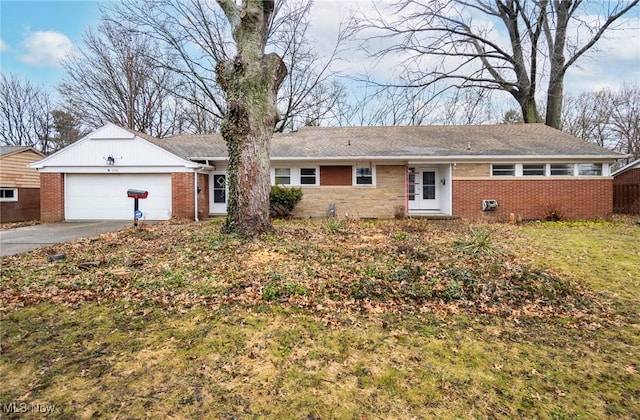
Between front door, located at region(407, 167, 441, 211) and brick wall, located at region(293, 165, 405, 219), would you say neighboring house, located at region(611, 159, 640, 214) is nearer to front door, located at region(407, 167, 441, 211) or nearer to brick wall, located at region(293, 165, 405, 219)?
front door, located at region(407, 167, 441, 211)

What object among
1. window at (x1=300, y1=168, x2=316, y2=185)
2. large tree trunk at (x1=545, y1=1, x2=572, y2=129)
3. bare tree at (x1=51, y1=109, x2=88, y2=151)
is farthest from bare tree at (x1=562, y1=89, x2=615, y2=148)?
bare tree at (x1=51, y1=109, x2=88, y2=151)

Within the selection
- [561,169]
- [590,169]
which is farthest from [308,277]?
[590,169]

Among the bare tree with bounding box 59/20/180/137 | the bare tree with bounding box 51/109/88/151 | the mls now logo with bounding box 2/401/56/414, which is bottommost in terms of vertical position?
the mls now logo with bounding box 2/401/56/414

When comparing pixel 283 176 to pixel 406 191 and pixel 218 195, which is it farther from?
pixel 406 191

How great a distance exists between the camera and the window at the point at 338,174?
1406 centimetres

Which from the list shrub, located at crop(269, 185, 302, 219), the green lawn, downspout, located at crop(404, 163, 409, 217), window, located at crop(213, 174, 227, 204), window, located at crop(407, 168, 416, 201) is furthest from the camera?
window, located at crop(213, 174, 227, 204)

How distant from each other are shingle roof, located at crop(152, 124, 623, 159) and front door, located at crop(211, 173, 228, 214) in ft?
3.68

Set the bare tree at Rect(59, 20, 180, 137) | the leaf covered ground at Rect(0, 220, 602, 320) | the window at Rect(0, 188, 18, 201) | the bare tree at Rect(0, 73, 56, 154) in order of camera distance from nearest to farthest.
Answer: the leaf covered ground at Rect(0, 220, 602, 320) → the window at Rect(0, 188, 18, 201) → the bare tree at Rect(59, 20, 180, 137) → the bare tree at Rect(0, 73, 56, 154)

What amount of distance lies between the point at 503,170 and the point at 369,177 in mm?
5492

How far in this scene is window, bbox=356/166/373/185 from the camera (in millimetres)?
14031

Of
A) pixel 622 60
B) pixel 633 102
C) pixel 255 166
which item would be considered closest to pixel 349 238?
pixel 255 166

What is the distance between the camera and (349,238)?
25.0 feet

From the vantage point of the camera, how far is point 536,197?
521 inches

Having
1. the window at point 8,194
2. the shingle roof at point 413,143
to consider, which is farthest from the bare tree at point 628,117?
the window at point 8,194
